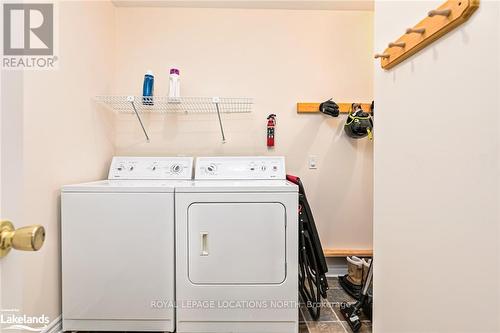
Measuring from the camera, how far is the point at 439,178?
31.3 inches

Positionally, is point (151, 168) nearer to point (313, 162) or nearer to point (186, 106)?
point (186, 106)

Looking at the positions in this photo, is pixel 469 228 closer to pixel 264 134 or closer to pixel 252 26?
pixel 264 134

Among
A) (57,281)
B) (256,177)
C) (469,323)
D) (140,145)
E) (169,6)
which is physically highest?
(169,6)

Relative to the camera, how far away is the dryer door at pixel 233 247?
4.66 feet

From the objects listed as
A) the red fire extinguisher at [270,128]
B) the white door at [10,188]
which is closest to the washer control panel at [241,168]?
the red fire extinguisher at [270,128]

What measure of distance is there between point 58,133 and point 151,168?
679 millimetres

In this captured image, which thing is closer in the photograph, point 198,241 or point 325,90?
point 198,241

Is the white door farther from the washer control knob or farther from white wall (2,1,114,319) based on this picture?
the washer control knob

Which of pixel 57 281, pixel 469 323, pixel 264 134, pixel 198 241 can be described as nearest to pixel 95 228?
pixel 57 281

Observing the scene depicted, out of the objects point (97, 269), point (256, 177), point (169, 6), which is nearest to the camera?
point (97, 269)

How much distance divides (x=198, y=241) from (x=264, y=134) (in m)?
1.17

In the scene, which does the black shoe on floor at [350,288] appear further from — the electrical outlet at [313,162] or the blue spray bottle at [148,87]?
the blue spray bottle at [148,87]

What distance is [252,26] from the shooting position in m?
2.22

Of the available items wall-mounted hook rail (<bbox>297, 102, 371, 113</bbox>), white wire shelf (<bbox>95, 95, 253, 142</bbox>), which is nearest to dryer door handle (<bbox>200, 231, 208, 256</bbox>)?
white wire shelf (<bbox>95, 95, 253, 142</bbox>)
